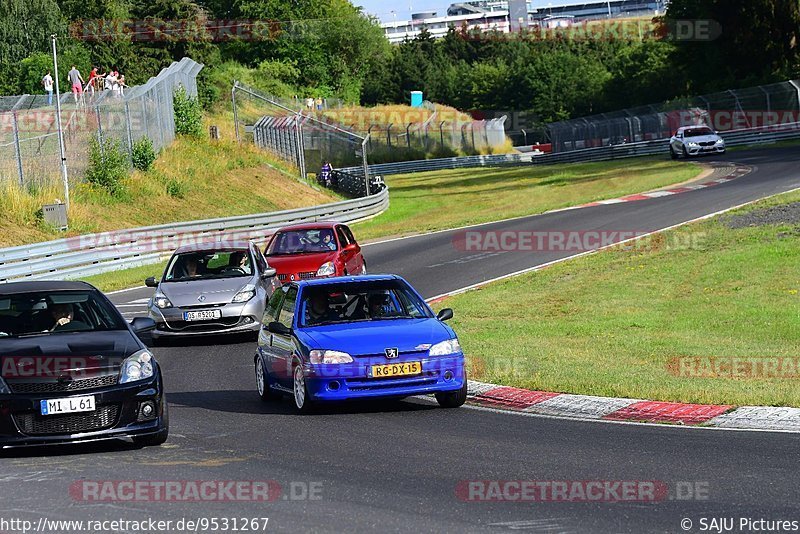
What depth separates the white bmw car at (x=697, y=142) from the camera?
53000mm

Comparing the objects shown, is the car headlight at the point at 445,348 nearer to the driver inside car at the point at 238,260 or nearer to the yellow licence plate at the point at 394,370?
the yellow licence plate at the point at 394,370

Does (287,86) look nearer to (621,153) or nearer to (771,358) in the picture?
(621,153)

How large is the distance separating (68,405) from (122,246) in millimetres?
22386

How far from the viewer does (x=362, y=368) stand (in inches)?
458

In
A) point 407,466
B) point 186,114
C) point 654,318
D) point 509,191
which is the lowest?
point 509,191

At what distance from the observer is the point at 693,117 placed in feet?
214

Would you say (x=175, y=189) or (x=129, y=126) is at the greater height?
(x=129, y=126)

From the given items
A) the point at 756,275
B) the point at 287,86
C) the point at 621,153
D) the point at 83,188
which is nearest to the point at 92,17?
the point at 287,86

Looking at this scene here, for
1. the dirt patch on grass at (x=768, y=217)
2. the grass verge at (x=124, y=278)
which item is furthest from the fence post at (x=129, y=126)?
the dirt patch on grass at (x=768, y=217)

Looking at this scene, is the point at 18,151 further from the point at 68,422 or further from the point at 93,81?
the point at 68,422

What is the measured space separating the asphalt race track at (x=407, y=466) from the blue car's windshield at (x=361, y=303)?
951 millimetres

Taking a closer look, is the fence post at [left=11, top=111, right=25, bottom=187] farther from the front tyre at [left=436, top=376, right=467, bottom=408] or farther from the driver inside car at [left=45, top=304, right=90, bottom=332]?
the front tyre at [left=436, top=376, right=467, bottom=408]

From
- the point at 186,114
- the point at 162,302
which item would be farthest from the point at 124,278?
the point at 186,114

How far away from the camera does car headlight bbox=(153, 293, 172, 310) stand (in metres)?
18.3
